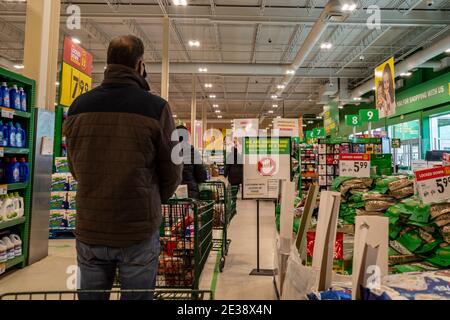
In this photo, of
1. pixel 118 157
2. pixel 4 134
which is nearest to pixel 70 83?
pixel 4 134

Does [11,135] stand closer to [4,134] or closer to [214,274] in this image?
[4,134]

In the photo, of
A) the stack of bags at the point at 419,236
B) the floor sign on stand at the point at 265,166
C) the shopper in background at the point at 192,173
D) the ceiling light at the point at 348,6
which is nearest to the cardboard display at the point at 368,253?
the stack of bags at the point at 419,236

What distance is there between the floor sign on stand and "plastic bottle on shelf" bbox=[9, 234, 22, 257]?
2.89 meters

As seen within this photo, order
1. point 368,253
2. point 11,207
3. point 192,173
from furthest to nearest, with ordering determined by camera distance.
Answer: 1. point 192,173
2. point 11,207
3. point 368,253

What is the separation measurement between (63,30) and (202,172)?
33.0 ft

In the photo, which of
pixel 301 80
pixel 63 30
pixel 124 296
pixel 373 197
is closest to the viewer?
pixel 124 296

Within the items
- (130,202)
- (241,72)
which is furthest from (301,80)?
(130,202)

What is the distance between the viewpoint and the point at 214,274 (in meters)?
3.81

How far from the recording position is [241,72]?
1345 centimetres

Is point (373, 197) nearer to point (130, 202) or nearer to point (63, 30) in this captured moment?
point (130, 202)

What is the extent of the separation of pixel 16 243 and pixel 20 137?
1.33 m

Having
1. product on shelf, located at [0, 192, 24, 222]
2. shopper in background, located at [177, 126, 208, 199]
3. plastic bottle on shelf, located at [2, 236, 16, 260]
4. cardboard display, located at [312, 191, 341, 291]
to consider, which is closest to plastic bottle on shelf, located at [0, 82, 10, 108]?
product on shelf, located at [0, 192, 24, 222]

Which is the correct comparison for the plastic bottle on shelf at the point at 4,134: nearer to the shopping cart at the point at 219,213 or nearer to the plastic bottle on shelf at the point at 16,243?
the plastic bottle on shelf at the point at 16,243

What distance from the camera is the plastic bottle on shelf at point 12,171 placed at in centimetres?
392
